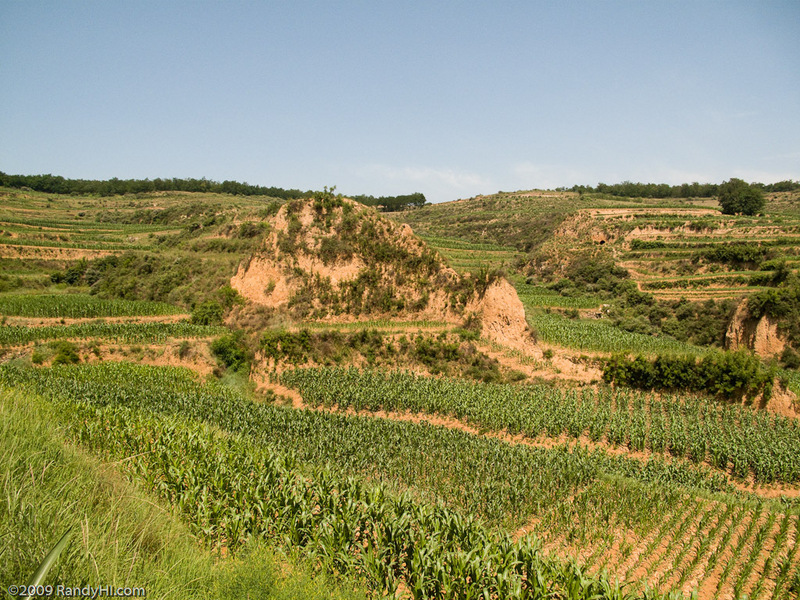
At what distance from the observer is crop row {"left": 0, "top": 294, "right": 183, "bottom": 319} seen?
3083 cm

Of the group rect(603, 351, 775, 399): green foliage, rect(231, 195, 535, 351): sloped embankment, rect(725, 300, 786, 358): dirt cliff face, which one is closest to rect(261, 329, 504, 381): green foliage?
rect(231, 195, 535, 351): sloped embankment

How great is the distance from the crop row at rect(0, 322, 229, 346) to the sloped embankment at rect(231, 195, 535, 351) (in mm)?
4783

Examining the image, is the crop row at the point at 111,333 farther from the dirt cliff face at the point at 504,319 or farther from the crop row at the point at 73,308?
the dirt cliff face at the point at 504,319

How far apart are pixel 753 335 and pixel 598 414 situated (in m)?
16.5

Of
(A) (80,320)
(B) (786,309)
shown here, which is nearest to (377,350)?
(A) (80,320)

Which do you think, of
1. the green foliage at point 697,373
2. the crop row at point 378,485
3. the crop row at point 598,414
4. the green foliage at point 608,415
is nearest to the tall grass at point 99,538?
the crop row at point 378,485

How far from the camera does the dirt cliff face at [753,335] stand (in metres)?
28.3

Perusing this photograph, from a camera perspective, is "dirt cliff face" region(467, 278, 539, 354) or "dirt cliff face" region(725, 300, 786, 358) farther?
"dirt cliff face" region(725, 300, 786, 358)

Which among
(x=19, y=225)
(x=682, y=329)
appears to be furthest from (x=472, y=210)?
(x=19, y=225)

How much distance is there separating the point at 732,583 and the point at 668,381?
47.7 ft

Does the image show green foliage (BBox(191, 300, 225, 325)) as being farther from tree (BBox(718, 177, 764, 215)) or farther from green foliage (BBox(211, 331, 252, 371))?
tree (BBox(718, 177, 764, 215))

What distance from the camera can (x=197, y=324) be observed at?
29891 mm

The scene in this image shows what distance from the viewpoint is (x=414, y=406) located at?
21.1 meters

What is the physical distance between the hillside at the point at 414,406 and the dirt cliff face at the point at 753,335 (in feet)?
0.47
